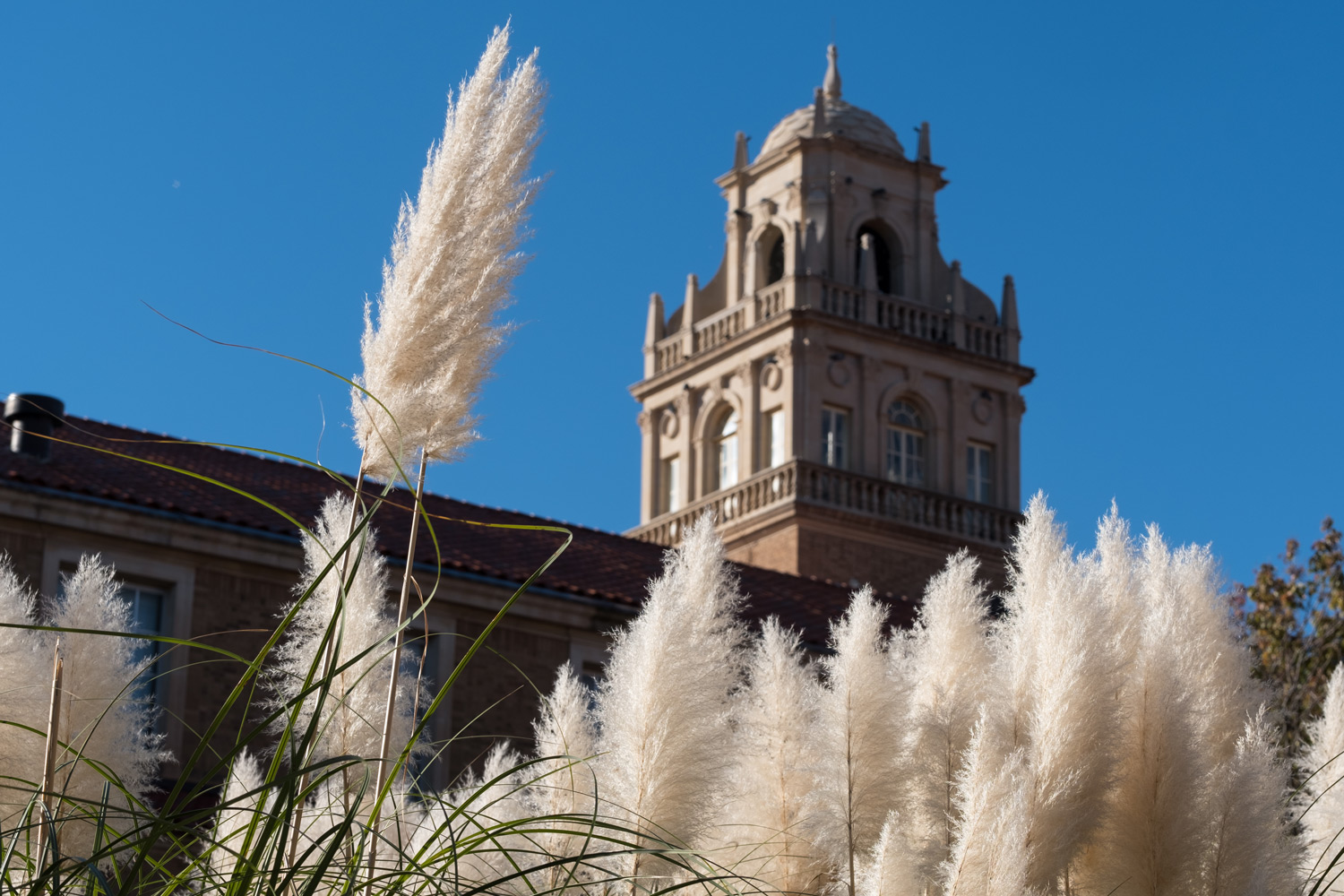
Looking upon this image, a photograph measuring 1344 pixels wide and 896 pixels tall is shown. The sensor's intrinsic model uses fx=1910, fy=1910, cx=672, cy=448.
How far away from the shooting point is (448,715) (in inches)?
586

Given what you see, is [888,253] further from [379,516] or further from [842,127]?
[379,516]

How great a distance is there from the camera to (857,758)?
508cm

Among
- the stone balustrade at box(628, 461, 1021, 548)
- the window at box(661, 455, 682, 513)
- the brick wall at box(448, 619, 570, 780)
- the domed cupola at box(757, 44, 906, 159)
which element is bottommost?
the brick wall at box(448, 619, 570, 780)

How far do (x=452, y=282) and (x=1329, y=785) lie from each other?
3399mm

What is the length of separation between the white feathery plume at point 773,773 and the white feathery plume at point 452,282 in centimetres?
164

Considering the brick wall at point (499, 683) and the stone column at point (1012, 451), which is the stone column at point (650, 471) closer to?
the stone column at point (1012, 451)

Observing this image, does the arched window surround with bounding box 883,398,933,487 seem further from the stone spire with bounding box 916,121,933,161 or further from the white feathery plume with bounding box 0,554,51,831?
the white feathery plume with bounding box 0,554,51,831

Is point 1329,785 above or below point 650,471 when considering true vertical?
below

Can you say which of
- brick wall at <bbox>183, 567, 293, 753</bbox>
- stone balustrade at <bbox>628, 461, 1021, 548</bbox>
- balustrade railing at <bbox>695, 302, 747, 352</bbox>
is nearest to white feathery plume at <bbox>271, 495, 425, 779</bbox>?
brick wall at <bbox>183, 567, 293, 753</bbox>

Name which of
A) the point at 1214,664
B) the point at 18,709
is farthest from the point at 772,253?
the point at 18,709

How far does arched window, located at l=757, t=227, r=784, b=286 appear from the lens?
32.3m

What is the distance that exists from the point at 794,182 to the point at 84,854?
28239 millimetres

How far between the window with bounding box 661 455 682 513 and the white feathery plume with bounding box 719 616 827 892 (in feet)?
87.1

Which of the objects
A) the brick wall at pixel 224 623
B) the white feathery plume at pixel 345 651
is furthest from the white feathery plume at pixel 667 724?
the brick wall at pixel 224 623
